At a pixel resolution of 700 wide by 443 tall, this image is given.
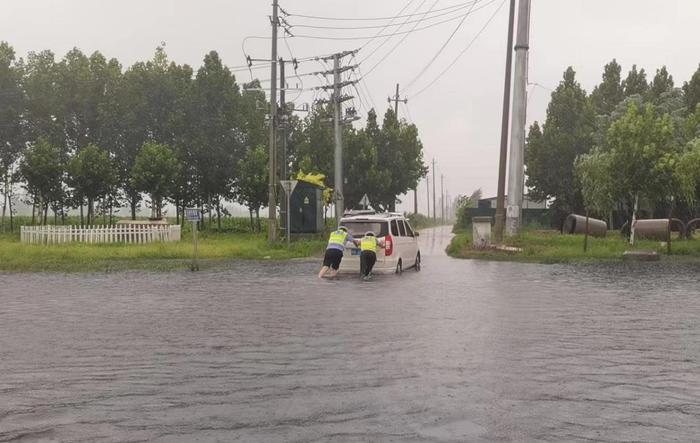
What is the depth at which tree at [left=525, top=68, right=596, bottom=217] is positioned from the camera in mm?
46562

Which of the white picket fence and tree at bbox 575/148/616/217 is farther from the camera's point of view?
the white picket fence

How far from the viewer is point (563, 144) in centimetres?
4662

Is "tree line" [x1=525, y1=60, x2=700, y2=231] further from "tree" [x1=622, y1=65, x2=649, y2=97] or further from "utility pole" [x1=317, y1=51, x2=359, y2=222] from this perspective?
"utility pole" [x1=317, y1=51, x2=359, y2=222]

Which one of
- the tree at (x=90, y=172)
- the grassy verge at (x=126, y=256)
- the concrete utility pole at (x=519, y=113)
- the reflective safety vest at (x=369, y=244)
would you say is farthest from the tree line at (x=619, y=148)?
the tree at (x=90, y=172)

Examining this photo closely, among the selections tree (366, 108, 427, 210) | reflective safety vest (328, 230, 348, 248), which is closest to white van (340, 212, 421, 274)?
reflective safety vest (328, 230, 348, 248)

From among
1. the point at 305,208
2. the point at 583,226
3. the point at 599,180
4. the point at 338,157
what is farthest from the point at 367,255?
the point at 583,226

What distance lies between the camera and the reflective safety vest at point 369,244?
16.2 meters

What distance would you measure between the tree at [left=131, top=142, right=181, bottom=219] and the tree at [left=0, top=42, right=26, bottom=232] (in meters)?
11.1

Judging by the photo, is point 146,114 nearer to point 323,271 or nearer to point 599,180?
point 599,180

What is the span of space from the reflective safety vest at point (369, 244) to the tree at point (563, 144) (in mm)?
33402

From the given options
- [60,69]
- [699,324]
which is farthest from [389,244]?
[60,69]

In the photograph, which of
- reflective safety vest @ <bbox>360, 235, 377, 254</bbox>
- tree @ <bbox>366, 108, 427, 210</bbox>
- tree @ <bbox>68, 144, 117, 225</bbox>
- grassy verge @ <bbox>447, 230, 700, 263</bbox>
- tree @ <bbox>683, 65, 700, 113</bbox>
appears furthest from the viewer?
tree @ <bbox>366, 108, 427, 210</bbox>

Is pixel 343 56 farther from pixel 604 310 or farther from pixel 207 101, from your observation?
pixel 604 310

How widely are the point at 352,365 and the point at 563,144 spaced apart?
43.2 meters
